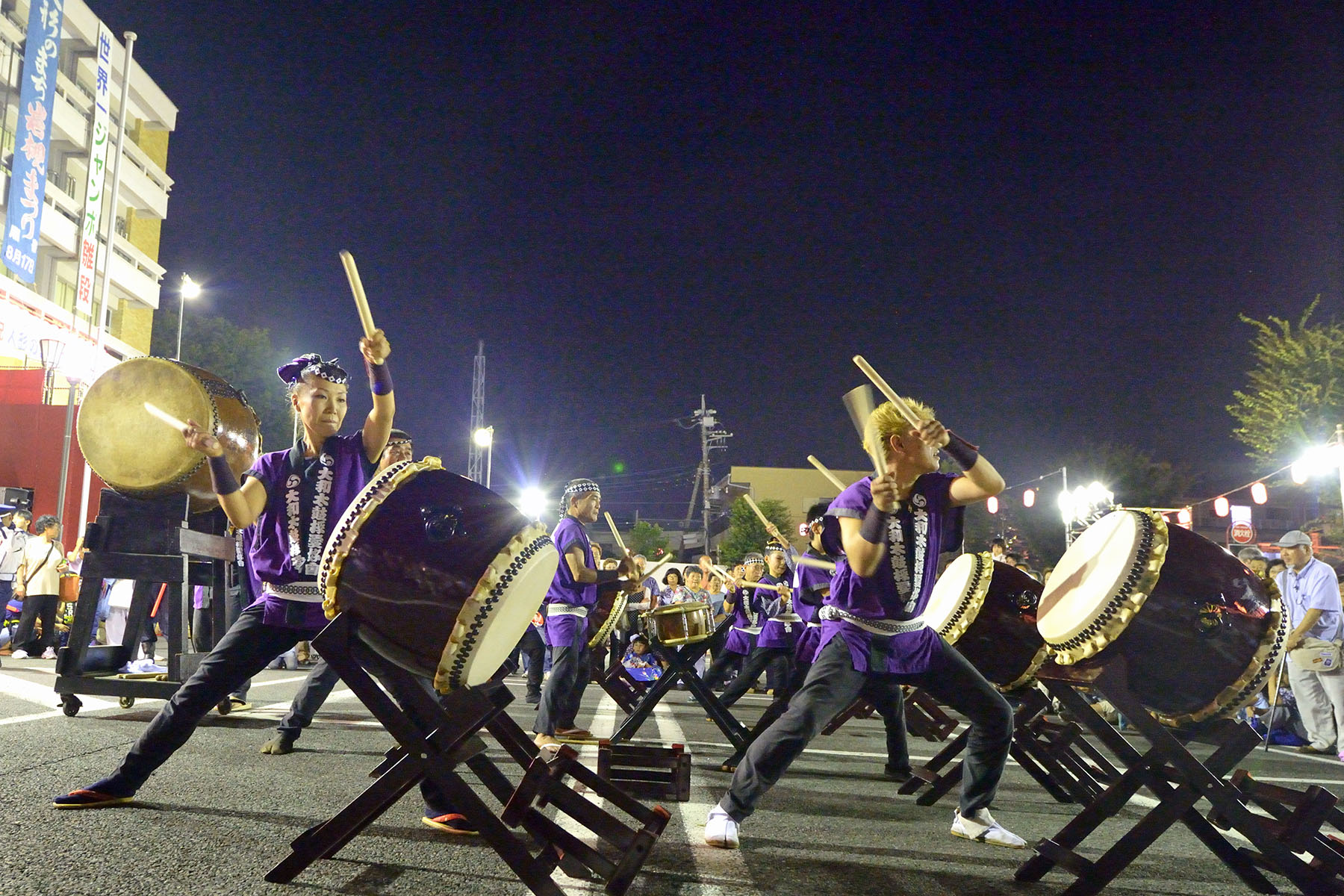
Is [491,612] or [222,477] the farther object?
Answer: [222,477]

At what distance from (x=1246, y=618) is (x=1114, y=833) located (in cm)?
131

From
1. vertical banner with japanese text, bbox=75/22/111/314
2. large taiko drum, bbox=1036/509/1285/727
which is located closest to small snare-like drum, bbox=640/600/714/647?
large taiko drum, bbox=1036/509/1285/727

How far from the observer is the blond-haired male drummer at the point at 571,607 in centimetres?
536

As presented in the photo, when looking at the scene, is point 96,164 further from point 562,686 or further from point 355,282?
point 355,282

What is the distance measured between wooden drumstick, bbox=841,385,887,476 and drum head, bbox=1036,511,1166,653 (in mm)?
763

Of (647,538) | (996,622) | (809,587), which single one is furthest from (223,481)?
(647,538)

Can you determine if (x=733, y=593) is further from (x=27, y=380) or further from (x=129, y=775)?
(x=27, y=380)

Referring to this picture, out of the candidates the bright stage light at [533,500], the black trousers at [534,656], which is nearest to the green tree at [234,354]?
the bright stage light at [533,500]

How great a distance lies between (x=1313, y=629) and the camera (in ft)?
22.5

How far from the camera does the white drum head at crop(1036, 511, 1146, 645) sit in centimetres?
285

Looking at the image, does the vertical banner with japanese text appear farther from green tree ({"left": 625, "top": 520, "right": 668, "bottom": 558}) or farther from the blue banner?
green tree ({"left": 625, "top": 520, "right": 668, "bottom": 558})

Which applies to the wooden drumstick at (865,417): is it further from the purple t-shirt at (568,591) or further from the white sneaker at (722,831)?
the purple t-shirt at (568,591)

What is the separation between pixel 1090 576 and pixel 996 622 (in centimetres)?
85

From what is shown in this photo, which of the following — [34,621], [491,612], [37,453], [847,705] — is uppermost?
[37,453]
